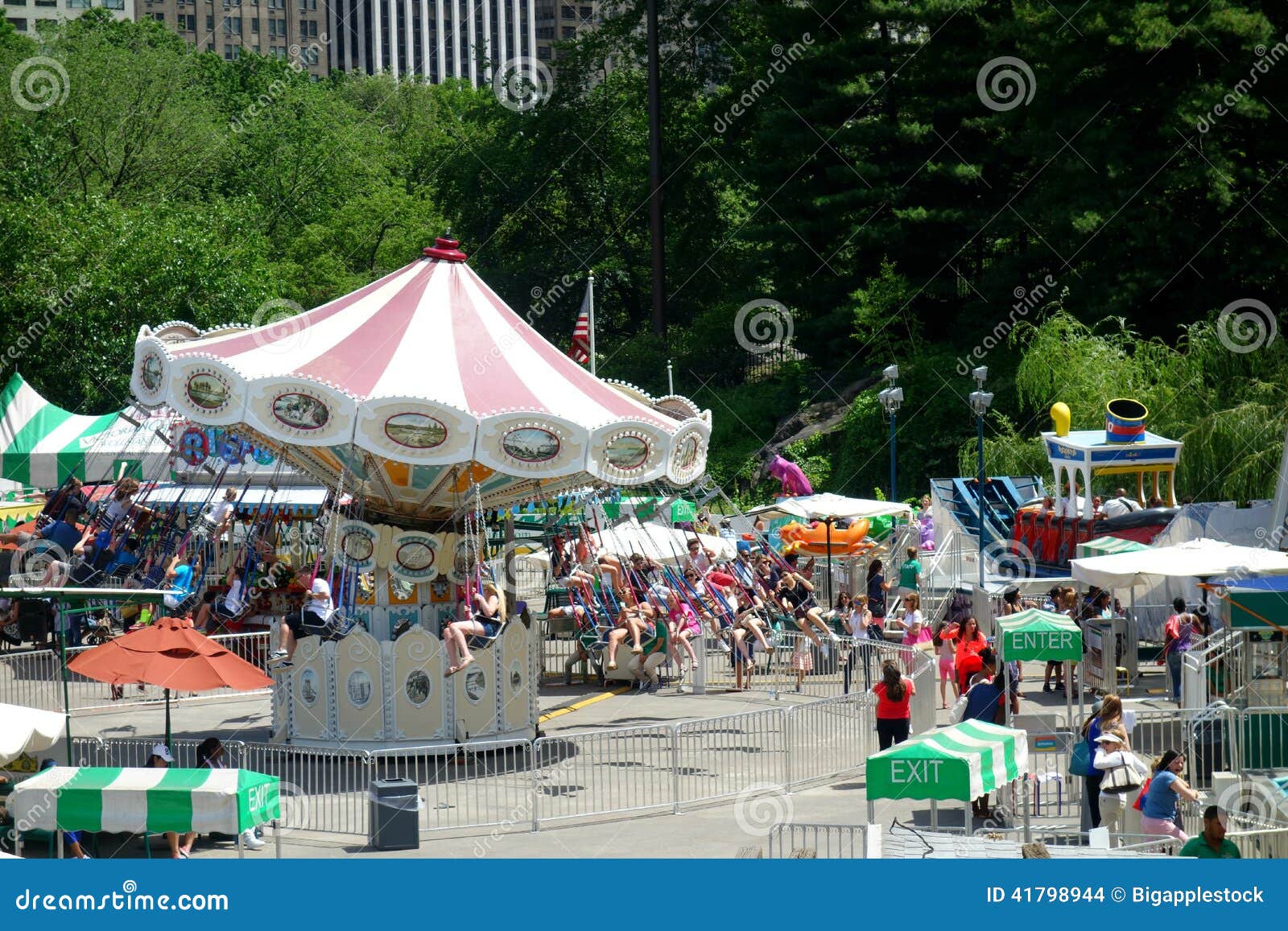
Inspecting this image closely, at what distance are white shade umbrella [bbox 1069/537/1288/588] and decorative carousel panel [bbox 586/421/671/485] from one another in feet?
17.9

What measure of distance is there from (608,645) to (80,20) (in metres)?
70.0

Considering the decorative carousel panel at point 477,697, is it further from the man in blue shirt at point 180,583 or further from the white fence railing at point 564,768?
the man in blue shirt at point 180,583

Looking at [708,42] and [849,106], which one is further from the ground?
[708,42]

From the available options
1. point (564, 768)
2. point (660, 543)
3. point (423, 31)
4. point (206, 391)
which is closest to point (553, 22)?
point (423, 31)

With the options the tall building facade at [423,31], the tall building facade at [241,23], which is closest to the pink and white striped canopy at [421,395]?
the tall building facade at [241,23]

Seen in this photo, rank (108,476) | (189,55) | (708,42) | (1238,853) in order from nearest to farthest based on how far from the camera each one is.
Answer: (1238,853), (108,476), (708,42), (189,55)

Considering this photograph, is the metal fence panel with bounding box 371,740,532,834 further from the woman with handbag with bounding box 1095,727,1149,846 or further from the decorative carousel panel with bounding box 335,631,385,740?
the woman with handbag with bounding box 1095,727,1149,846

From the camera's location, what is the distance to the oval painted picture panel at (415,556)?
18672mm

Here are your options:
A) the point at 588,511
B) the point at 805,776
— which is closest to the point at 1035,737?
the point at 805,776

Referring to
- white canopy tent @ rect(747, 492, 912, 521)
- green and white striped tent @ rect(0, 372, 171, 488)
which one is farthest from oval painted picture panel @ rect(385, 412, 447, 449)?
green and white striped tent @ rect(0, 372, 171, 488)

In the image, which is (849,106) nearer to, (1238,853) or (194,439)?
(194,439)

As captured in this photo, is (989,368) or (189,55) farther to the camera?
(189,55)

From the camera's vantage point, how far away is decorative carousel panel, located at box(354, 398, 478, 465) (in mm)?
17016

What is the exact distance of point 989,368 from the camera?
4334cm
